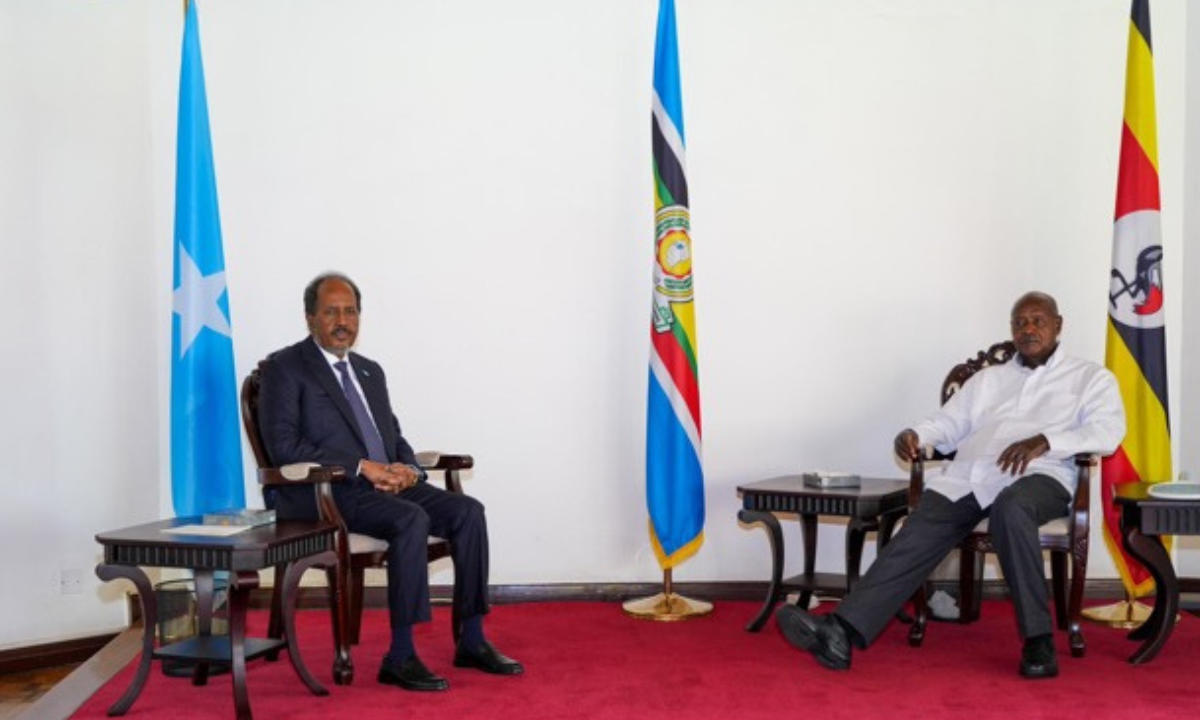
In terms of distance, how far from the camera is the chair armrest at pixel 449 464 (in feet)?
15.5

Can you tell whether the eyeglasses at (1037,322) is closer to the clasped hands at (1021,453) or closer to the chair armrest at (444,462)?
the clasped hands at (1021,453)

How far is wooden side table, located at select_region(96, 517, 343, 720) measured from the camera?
12.0ft

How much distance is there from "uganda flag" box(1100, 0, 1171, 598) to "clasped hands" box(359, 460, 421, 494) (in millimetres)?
2772

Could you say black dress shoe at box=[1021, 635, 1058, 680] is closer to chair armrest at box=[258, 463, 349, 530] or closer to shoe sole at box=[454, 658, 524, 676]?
shoe sole at box=[454, 658, 524, 676]

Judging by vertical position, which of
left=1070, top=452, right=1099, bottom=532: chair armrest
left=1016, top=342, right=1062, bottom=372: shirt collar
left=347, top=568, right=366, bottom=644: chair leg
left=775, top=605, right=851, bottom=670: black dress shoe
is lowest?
left=775, top=605, right=851, bottom=670: black dress shoe

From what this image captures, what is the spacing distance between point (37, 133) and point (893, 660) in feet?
12.5

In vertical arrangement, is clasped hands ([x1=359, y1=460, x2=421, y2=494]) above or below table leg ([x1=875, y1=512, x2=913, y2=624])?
above

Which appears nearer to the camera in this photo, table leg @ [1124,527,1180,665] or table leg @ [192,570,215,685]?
table leg @ [192,570,215,685]

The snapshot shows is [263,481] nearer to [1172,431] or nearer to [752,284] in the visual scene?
[752,284]

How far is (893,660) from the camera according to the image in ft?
14.5

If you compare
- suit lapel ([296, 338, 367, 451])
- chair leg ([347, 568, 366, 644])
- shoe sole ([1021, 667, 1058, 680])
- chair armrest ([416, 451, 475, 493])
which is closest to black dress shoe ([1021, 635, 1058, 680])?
shoe sole ([1021, 667, 1058, 680])

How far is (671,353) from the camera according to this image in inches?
208

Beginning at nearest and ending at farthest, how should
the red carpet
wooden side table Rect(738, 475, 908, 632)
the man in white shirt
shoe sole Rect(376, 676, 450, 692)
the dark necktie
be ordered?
the red carpet → shoe sole Rect(376, 676, 450, 692) → the man in white shirt → the dark necktie → wooden side table Rect(738, 475, 908, 632)

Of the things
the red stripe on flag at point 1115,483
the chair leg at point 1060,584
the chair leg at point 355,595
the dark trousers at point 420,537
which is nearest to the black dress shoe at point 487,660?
the dark trousers at point 420,537
